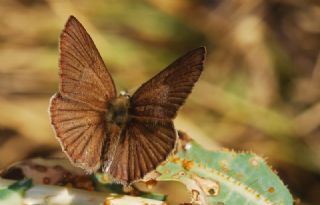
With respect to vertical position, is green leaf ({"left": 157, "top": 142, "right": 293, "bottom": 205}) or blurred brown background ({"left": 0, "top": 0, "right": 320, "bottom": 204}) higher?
blurred brown background ({"left": 0, "top": 0, "right": 320, "bottom": 204})

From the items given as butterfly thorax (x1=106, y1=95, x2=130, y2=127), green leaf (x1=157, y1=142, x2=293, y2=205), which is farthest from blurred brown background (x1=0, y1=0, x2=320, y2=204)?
butterfly thorax (x1=106, y1=95, x2=130, y2=127)

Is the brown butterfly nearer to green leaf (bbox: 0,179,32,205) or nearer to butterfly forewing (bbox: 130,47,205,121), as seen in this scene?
butterfly forewing (bbox: 130,47,205,121)

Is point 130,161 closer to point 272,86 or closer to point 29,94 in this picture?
point 29,94

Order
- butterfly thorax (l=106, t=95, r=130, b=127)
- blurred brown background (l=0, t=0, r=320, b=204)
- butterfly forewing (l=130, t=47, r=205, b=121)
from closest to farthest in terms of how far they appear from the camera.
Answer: butterfly forewing (l=130, t=47, r=205, b=121) < butterfly thorax (l=106, t=95, r=130, b=127) < blurred brown background (l=0, t=0, r=320, b=204)

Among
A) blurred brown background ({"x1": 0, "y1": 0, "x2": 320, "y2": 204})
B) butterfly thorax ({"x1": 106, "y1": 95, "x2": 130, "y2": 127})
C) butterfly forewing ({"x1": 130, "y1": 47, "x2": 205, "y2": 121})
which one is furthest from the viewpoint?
blurred brown background ({"x1": 0, "y1": 0, "x2": 320, "y2": 204})

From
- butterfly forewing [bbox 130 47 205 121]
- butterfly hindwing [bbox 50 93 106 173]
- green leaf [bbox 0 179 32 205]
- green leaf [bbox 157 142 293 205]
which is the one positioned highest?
butterfly forewing [bbox 130 47 205 121]

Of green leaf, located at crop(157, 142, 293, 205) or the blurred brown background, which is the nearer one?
green leaf, located at crop(157, 142, 293, 205)

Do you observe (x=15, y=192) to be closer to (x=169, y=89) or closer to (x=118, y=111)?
(x=118, y=111)

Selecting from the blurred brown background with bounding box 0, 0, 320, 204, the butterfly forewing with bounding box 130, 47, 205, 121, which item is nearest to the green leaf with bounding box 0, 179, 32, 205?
the butterfly forewing with bounding box 130, 47, 205, 121
